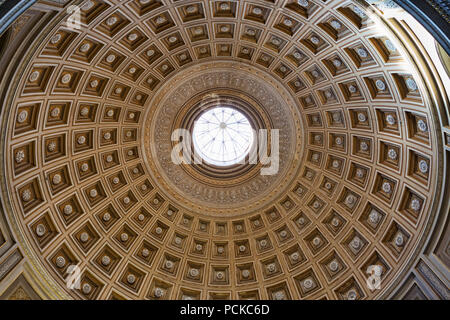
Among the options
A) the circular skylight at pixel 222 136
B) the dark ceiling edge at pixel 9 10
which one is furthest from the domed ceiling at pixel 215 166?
the dark ceiling edge at pixel 9 10

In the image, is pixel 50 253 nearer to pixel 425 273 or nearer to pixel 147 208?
pixel 147 208

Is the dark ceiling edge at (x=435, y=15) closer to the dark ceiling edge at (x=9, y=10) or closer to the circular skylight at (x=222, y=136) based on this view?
the dark ceiling edge at (x=9, y=10)

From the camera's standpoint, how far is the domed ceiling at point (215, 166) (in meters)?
19.7

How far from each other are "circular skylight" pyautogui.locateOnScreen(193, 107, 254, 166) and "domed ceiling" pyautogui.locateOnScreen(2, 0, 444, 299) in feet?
5.91

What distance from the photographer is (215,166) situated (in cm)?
3006

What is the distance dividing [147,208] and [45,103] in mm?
10647

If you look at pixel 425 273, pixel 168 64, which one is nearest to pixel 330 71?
pixel 168 64

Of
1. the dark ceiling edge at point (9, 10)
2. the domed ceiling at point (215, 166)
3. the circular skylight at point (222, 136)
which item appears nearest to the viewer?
the dark ceiling edge at point (9, 10)

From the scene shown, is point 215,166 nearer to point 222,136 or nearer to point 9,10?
point 222,136

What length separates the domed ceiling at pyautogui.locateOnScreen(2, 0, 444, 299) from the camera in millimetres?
19703

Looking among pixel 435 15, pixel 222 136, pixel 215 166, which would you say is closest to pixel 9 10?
pixel 435 15

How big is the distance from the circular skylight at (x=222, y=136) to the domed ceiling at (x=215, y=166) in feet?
5.91

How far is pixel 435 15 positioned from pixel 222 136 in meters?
23.3

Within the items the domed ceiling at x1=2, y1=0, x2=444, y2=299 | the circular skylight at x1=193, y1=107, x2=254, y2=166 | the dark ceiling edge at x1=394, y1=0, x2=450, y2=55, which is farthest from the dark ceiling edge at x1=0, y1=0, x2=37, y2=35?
the circular skylight at x1=193, y1=107, x2=254, y2=166
